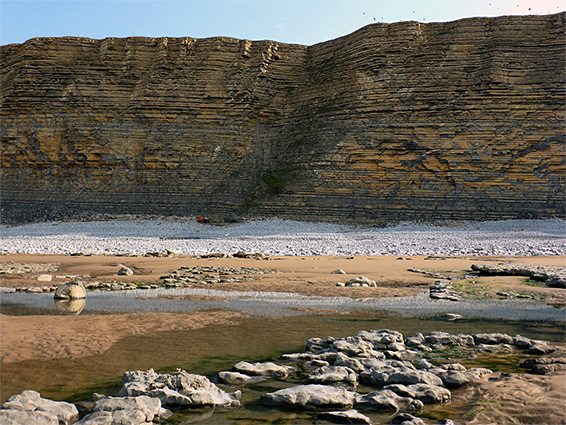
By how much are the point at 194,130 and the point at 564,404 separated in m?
27.6

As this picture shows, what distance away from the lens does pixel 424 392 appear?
11.9ft

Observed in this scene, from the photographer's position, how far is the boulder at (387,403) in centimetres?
343

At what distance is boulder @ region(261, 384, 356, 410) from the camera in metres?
3.50

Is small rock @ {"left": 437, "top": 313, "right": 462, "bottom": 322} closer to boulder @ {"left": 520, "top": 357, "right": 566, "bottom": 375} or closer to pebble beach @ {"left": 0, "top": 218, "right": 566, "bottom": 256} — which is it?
boulder @ {"left": 520, "top": 357, "right": 566, "bottom": 375}

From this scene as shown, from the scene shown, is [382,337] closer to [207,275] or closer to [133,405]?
[133,405]

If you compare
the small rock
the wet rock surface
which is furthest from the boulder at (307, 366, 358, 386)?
the wet rock surface

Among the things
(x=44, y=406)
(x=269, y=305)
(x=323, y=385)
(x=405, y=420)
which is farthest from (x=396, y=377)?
(x=269, y=305)

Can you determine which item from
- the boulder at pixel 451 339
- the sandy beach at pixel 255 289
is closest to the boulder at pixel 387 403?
the sandy beach at pixel 255 289

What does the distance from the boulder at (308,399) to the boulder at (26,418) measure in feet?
4.61

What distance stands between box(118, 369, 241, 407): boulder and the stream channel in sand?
11cm

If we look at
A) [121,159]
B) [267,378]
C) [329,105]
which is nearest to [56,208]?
[121,159]

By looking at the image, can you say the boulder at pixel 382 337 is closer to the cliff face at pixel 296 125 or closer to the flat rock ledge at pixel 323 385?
the flat rock ledge at pixel 323 385

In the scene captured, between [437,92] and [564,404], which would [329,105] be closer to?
[437,92]

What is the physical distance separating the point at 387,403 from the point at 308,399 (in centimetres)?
55
